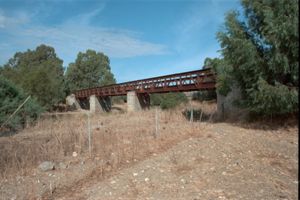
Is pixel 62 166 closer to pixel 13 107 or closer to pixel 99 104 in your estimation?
pixel 13 107

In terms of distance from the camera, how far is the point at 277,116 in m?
10.4

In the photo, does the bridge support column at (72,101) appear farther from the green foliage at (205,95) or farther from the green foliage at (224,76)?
the green foliage at (224,76)

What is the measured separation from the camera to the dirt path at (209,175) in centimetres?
462

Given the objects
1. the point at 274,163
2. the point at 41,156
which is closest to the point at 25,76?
the point at 41,156

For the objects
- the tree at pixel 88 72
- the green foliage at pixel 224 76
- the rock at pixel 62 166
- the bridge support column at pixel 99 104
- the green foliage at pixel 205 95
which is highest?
the tree at pixel 88 72

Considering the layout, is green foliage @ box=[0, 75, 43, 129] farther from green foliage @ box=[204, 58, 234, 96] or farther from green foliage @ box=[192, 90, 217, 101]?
green foliage @ box=[192, 90, 217, 101]

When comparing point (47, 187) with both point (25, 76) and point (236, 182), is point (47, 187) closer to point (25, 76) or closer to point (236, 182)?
point (236, 182)

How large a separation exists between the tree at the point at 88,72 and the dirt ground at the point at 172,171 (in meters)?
47.4

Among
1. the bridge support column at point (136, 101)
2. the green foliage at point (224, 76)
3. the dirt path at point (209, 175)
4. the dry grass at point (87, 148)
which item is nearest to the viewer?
the dirt path at point (209, 175)

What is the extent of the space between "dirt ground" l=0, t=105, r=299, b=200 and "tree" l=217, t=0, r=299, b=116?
1.38 metres

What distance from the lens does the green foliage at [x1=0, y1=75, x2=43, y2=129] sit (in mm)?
15020

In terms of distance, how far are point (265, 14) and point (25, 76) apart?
93.2ft

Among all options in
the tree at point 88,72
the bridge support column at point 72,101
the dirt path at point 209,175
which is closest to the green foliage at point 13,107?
the dirt path at point 209,175

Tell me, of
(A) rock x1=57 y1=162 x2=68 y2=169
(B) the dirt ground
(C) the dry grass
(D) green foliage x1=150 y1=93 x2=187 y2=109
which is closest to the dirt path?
(B) the dirt ground
